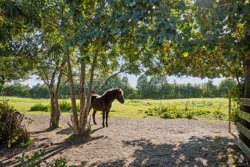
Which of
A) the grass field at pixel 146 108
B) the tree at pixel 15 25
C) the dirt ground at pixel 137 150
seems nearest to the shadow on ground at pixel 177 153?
the dirt ground at pixel 137 150

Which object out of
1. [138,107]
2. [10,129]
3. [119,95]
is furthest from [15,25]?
[138,107]

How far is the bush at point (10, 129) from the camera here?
1102 cm

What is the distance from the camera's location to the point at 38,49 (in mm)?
13008

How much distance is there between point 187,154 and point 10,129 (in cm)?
699

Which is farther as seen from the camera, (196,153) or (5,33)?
(196,153)

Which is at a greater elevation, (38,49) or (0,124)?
(38,49)

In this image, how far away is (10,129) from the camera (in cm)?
1112

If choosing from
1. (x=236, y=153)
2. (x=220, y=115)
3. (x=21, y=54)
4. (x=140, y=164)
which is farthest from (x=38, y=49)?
(x=220, y=115)

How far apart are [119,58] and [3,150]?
6.58 meters

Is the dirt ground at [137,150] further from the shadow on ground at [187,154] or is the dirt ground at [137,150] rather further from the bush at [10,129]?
the bush at [10,129]

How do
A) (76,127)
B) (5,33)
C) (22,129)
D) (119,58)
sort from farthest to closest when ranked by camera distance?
(119,58)
(76,127)
(22,129)
(5,33)

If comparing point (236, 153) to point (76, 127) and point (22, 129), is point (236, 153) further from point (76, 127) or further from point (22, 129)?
point (22, 129)

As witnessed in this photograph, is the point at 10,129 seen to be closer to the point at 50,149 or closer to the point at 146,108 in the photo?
the point at 50,149

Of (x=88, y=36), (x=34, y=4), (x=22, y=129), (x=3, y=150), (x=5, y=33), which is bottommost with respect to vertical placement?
(x=3, y=150)
